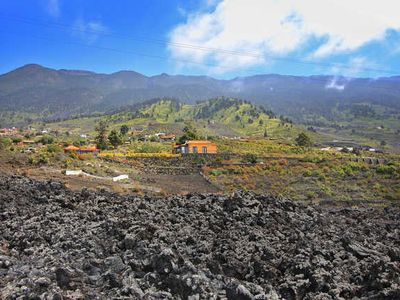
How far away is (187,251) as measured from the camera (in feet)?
43.2

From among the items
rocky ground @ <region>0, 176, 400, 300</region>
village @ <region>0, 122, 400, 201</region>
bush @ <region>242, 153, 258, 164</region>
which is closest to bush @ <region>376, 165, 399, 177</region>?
village @ <region>0, 122, 400, 201</region>

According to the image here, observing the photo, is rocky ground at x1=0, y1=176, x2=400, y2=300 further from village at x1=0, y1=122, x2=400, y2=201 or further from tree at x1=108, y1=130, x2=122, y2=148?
tree at x1=108, y1=130, x2=122, y2=148

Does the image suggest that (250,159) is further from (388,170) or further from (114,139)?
(114,139)

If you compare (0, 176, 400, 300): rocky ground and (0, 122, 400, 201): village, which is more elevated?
(0, 176, 400, 300): rocky ground

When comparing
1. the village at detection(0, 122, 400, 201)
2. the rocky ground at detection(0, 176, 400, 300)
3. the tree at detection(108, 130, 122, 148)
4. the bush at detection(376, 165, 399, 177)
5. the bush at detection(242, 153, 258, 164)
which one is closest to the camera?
the rocky ground at detection(0, 176, 400, 300)

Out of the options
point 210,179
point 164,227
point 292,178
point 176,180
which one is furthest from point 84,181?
point 292,178

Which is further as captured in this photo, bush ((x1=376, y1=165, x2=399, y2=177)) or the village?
bush ((x1=376, y1=165, x2=399, y2=177))

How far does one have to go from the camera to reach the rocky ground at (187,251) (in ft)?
32.6

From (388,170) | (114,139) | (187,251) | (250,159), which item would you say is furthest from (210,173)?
(114,139)

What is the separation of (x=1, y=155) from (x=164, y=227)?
28.8m

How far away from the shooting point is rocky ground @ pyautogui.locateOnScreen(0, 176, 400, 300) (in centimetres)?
993

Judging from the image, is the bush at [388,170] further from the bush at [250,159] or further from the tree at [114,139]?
the tree at [114,139]

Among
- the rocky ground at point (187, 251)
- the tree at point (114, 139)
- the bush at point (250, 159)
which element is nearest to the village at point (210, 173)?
the bush at point (250, 159)

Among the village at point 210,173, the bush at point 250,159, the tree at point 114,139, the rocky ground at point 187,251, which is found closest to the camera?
the rocky ground at point 187,251
